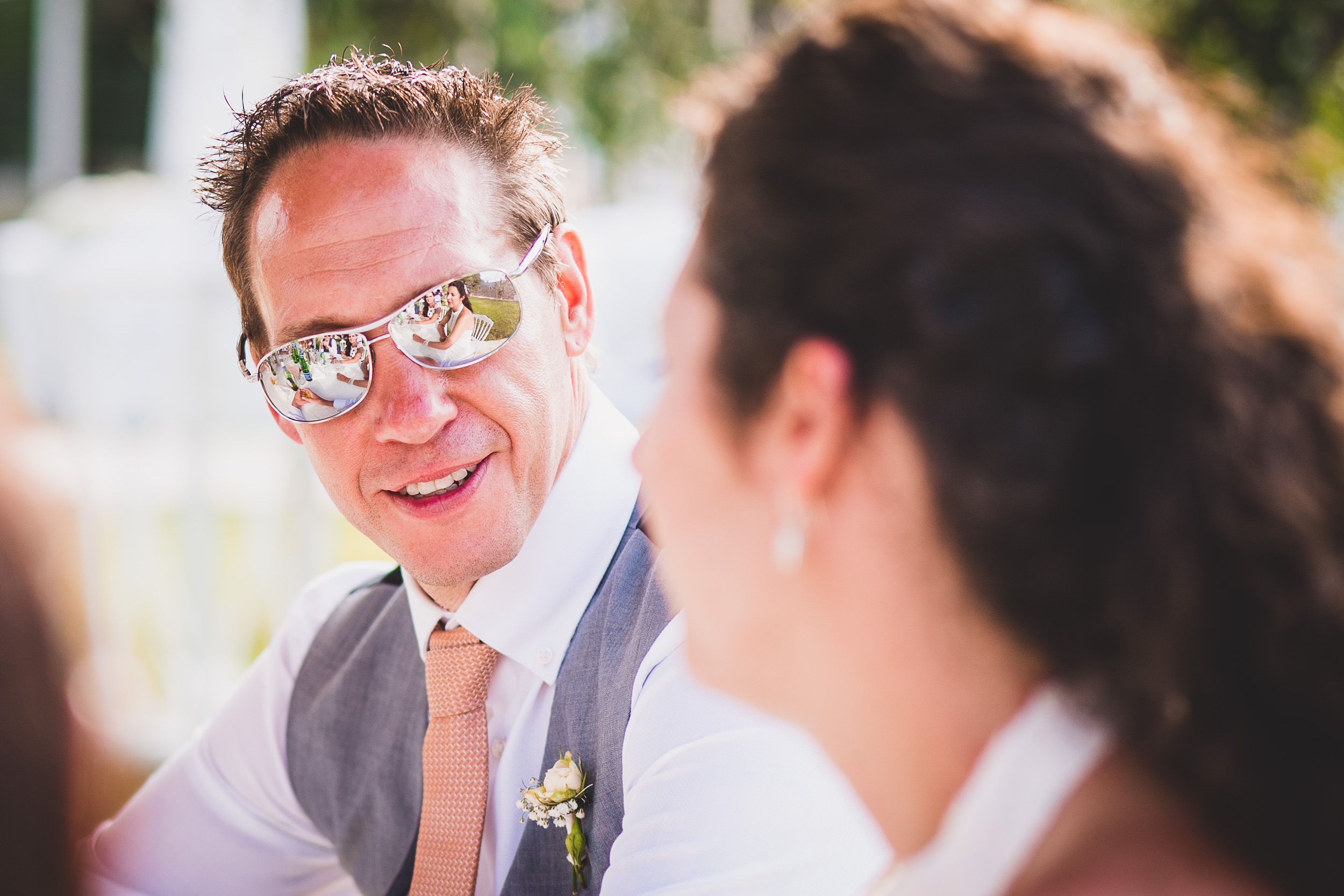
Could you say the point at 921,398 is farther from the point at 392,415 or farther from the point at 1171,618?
the point at 392,415

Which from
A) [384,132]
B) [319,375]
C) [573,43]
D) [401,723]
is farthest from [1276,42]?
[573,43]

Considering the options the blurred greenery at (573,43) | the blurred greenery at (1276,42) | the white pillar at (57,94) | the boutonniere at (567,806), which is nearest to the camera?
the boutonniere at (567,806)

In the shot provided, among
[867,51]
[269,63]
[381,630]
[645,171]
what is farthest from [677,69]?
[867,51]

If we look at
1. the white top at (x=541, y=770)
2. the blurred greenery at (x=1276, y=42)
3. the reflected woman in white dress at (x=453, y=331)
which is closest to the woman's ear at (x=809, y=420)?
the white top at (x=541, y=770)

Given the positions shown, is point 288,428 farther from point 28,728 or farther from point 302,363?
point 28,728

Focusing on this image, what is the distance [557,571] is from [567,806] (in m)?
A: 0.42

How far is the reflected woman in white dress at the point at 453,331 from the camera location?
6.32 feet

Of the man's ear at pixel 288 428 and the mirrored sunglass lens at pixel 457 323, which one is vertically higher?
the mirrored sunglass lens at pixel 457 323

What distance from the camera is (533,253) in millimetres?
2084

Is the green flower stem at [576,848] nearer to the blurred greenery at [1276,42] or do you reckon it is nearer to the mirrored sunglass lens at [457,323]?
the mirrored sunglass lens at [457,323]

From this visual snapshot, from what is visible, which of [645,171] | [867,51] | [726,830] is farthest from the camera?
[645,171]

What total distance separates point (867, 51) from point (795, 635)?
53 centimetres

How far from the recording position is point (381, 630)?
7.42 feet

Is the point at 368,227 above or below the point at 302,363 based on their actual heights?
above
